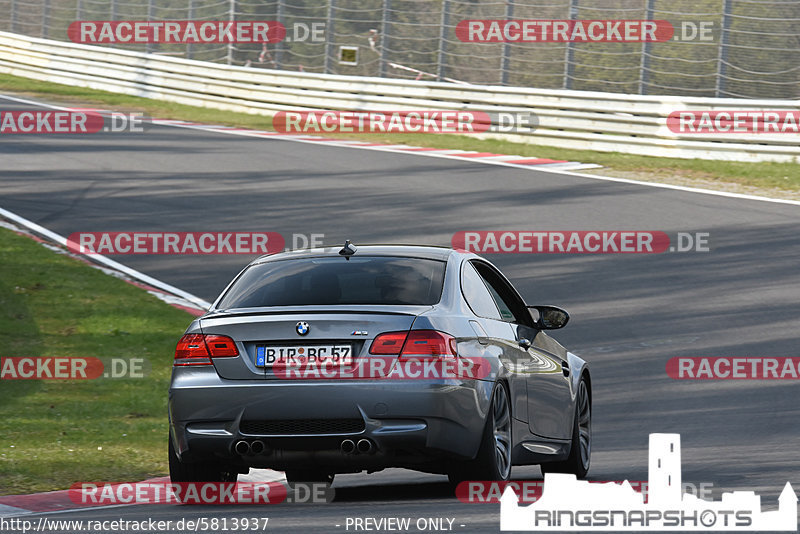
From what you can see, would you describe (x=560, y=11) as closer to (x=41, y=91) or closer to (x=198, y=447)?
(x=41, y=91)

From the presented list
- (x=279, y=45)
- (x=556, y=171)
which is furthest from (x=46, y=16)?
(x=556, y=171)

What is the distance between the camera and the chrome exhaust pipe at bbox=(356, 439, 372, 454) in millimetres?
7375

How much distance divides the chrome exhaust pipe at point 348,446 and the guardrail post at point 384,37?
23.8 meters

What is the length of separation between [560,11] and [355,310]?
2056 cm

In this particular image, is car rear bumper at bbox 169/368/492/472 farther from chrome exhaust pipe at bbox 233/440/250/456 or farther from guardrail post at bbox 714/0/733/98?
guardrail post at bbox 714/0/733/98

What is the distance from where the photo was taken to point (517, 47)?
28188 mm

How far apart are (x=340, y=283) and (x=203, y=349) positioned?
0.88m

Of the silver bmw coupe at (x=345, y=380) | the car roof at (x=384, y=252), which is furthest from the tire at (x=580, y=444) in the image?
the car roof at (x=384, y=252)
